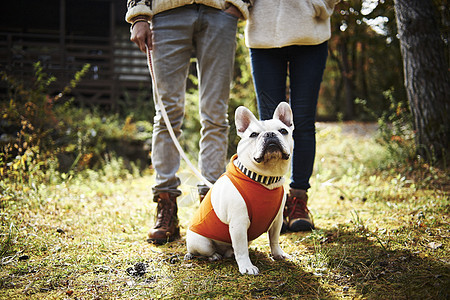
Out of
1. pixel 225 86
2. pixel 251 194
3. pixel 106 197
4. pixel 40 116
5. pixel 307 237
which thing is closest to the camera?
pixel 251 194

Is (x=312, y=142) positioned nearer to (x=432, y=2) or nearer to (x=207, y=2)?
(x=207, y=2)

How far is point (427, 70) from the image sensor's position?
3.89 meters

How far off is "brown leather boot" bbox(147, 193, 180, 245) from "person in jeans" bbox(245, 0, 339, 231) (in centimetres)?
82

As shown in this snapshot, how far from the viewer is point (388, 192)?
133 inches

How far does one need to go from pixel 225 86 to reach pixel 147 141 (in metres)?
3.75

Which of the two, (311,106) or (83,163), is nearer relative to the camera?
(311,106)

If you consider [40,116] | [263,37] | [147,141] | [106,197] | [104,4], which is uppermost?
[104,4]

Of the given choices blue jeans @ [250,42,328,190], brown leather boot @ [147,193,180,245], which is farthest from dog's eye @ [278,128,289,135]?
brown leather boot @ [147,193,180,245]

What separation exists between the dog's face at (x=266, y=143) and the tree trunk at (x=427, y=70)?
8.99 ft

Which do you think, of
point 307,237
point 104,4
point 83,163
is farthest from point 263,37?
point 104,4

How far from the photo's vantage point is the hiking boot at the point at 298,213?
255cm

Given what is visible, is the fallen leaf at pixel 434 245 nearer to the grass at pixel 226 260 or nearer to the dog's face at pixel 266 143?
the grass at pixel 226 260

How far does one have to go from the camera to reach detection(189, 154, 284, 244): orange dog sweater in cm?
183

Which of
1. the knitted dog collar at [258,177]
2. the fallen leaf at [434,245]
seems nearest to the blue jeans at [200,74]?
the knitted dog collar at [258,177]
